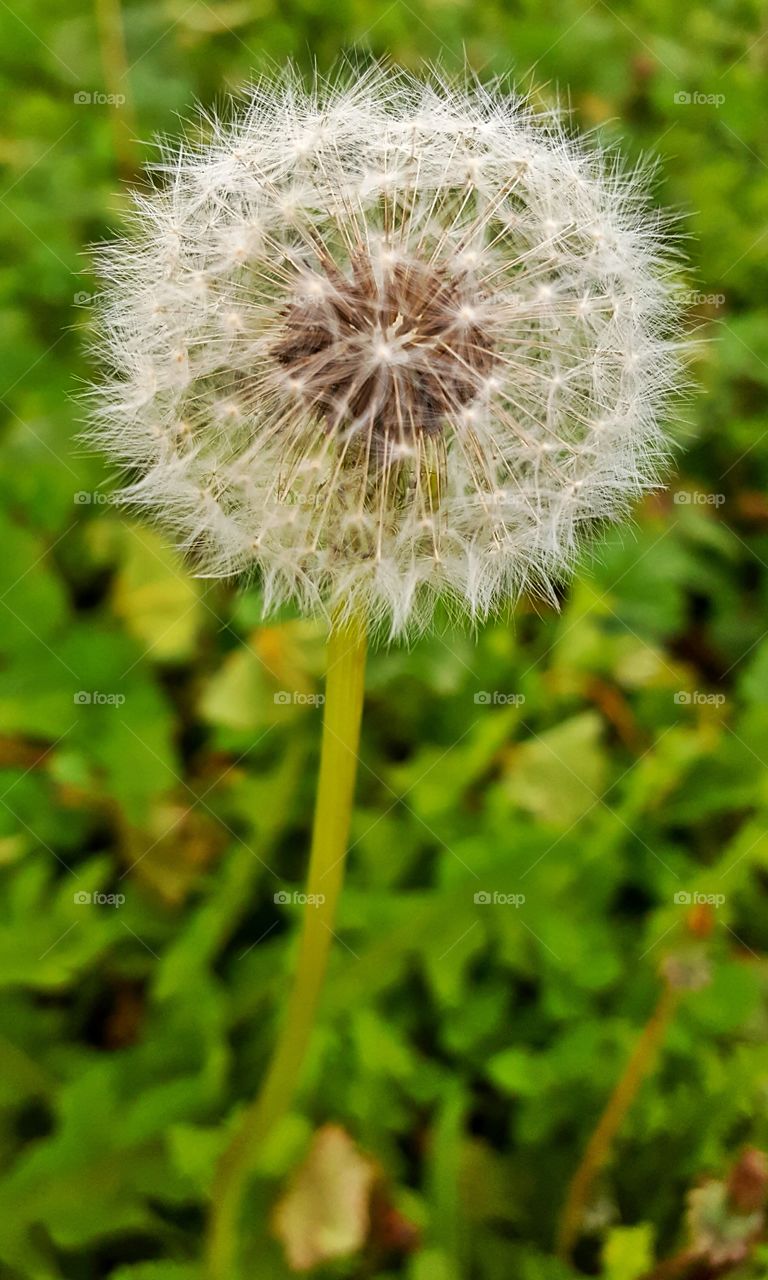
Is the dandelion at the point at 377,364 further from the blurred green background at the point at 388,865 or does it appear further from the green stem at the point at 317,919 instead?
the blurred green background at the point at 388,865

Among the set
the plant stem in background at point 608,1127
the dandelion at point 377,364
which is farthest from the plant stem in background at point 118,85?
the plant stem in background at point 608,1127

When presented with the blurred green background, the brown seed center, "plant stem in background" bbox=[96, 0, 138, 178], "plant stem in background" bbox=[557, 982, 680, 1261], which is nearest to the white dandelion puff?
the brown seed center

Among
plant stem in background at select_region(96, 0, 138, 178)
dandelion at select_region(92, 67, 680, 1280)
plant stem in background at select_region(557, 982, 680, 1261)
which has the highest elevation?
plant stem in background at select_region(96, 0, 138, 178)

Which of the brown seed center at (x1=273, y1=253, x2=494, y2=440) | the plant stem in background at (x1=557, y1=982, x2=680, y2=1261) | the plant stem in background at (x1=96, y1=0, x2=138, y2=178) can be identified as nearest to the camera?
the brown seed center at (x1=273, y1=253, x2=494, y2=440)

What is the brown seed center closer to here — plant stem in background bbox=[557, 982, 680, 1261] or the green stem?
the green stem

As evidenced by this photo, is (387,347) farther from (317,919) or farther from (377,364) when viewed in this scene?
(317,919)

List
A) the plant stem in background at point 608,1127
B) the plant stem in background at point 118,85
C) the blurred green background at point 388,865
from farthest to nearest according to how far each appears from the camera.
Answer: the plant stem in background at point 118,85 → the blurred green background at point 388,865 → the plant stem in background at point 608,1127

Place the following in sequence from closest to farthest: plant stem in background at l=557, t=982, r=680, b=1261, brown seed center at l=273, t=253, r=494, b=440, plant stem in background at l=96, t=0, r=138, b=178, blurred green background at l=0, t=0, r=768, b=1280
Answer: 1. brown seed center at l=273, t=253, r=494, b=440
2. plant stem in background at l=557, t=982, r=680, b=1261
3. blurred green background at l=0, t=0, r=768, b=1280
4. plant stem in background at l=96, t=0, r=138, b=178

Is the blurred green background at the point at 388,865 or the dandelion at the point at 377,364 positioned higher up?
the dandelion at the point at 377,364
